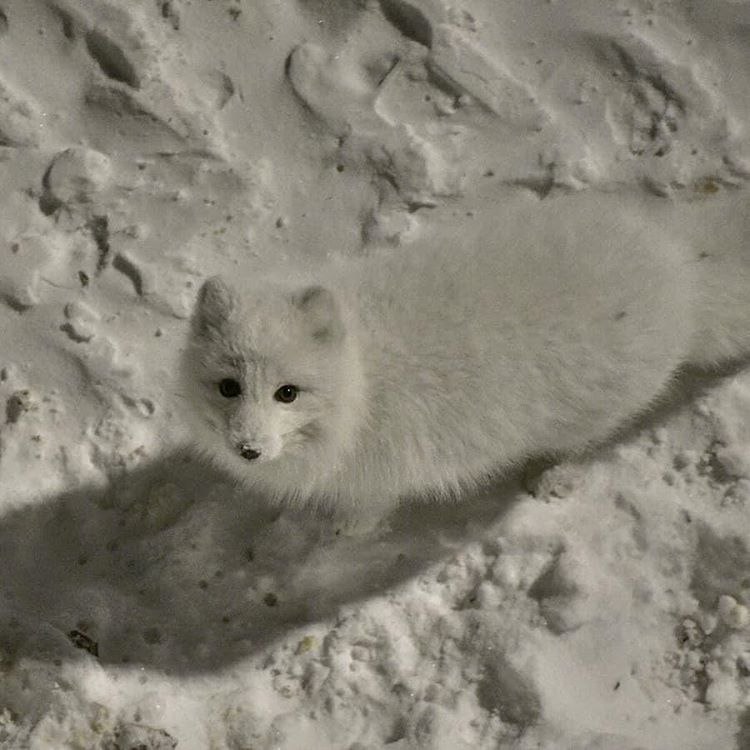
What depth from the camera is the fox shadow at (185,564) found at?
7.58ft

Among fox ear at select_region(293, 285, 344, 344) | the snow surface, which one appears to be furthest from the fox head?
the snow surface

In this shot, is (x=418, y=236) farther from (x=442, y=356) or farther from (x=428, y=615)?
(x=428, y=615)

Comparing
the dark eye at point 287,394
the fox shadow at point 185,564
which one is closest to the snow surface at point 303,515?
the fox shadow at point 185,564

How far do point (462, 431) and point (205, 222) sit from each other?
113 centimetres

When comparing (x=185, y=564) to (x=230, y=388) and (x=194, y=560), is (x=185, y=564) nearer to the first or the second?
(x=194, y=560)

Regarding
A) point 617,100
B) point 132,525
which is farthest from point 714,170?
point 132,525

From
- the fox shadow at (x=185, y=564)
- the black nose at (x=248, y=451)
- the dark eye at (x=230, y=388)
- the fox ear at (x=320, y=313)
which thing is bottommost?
the fox shadow at (x=185, y=564)

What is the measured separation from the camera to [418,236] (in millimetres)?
2650

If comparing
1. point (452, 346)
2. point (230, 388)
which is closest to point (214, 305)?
point (230, 388)

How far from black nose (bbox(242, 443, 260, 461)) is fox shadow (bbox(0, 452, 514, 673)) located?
68 centimetres

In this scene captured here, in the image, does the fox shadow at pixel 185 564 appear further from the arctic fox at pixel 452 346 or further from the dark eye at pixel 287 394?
the dark eye at pixel 287 394

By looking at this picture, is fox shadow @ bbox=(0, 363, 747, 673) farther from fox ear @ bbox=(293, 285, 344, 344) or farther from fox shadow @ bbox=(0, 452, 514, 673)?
fox ear @ bbox=(293, 285, 344, 344)

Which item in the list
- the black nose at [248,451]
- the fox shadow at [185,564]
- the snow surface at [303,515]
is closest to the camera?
the black nose at [248,451]

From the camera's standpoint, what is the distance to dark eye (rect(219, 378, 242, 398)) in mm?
1810
